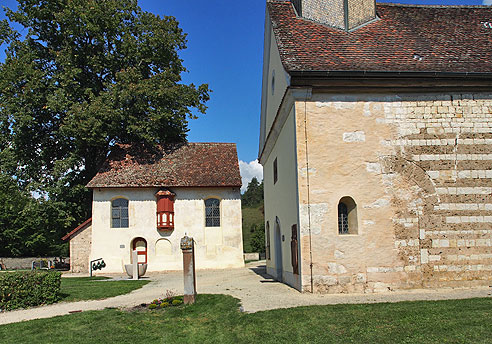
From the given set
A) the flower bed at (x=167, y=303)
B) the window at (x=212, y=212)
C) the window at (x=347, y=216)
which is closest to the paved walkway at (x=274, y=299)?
the flower bed at (x=167, y=303)

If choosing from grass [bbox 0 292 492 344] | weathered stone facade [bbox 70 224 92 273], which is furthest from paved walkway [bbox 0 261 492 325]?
weathered stone facade [bbox 70 224 92 273]

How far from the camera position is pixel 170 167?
29469 millimetres

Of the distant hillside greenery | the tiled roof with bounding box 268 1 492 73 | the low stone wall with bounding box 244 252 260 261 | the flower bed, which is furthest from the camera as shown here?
the distant hillside greenery

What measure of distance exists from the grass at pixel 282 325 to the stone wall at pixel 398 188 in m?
2.40

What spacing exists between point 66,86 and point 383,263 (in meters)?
24.5

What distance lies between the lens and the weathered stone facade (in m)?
28.1

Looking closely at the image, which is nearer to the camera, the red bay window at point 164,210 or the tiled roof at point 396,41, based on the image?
the tiled roof at point 396,41

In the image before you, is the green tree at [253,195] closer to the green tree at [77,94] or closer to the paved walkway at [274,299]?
the green tree at [77,94]

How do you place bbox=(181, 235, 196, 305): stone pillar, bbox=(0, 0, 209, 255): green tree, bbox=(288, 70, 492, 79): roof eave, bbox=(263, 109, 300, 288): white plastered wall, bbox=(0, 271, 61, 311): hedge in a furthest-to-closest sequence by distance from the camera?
bbox=(0, 0, 209, 255): green tree < bbox=(263, 109, 300, 288): white plastered wall < bbox=(0, 271, 61, 311): hedge < bbox=(288, 70, 492, 79): roof eave < bbox=(181, 235, 196, 305): stone pillar

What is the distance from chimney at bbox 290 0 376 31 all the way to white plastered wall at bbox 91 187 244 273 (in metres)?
16.0

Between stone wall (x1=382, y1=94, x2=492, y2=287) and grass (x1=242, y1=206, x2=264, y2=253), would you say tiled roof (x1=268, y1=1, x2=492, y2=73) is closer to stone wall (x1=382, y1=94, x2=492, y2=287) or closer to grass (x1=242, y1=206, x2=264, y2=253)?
stone wall (x1=382, y1=94, x2=492, y2=287)

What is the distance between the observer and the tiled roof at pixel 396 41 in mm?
12445

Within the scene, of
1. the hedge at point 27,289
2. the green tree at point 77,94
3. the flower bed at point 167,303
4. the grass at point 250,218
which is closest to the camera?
the flower bed at point 167,303

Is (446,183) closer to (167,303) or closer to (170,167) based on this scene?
(167,303)
